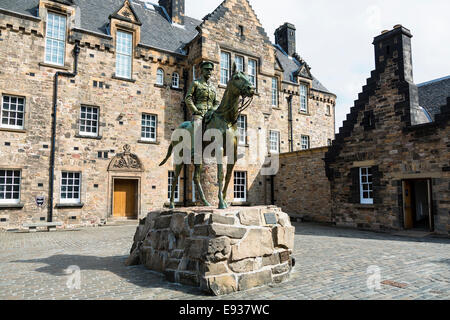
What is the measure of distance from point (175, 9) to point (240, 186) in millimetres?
13988

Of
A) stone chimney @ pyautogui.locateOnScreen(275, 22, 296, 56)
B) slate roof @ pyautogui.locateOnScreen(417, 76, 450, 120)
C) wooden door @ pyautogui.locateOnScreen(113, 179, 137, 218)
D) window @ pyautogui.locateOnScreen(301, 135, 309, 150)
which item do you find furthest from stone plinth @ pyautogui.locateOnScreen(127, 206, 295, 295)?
stone chimney @ pyautogui.locateOnScreen(275, 22, 296, 56)

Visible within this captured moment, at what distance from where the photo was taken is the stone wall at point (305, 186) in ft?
59.1

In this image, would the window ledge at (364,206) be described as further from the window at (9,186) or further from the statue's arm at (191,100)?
the window at (9,186)

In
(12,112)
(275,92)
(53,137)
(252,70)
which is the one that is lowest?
(53,137)

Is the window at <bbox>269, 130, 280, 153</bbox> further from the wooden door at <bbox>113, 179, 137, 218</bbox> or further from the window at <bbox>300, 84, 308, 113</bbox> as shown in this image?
the wooden door at <bbox>113, 179, 137, 218</bbox>

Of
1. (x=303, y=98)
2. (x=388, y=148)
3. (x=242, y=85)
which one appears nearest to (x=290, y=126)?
(x=303, y=98)

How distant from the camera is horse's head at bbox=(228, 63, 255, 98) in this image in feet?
19.5

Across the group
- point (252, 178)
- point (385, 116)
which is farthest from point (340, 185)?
point (252, 178)

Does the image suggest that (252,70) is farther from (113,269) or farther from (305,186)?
(113,269)

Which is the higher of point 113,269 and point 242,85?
point 242,85

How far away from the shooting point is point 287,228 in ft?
20.4

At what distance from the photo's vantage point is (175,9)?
75.6ft

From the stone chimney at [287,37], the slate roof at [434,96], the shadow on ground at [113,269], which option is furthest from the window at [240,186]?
the stone chimney at [287,37]
